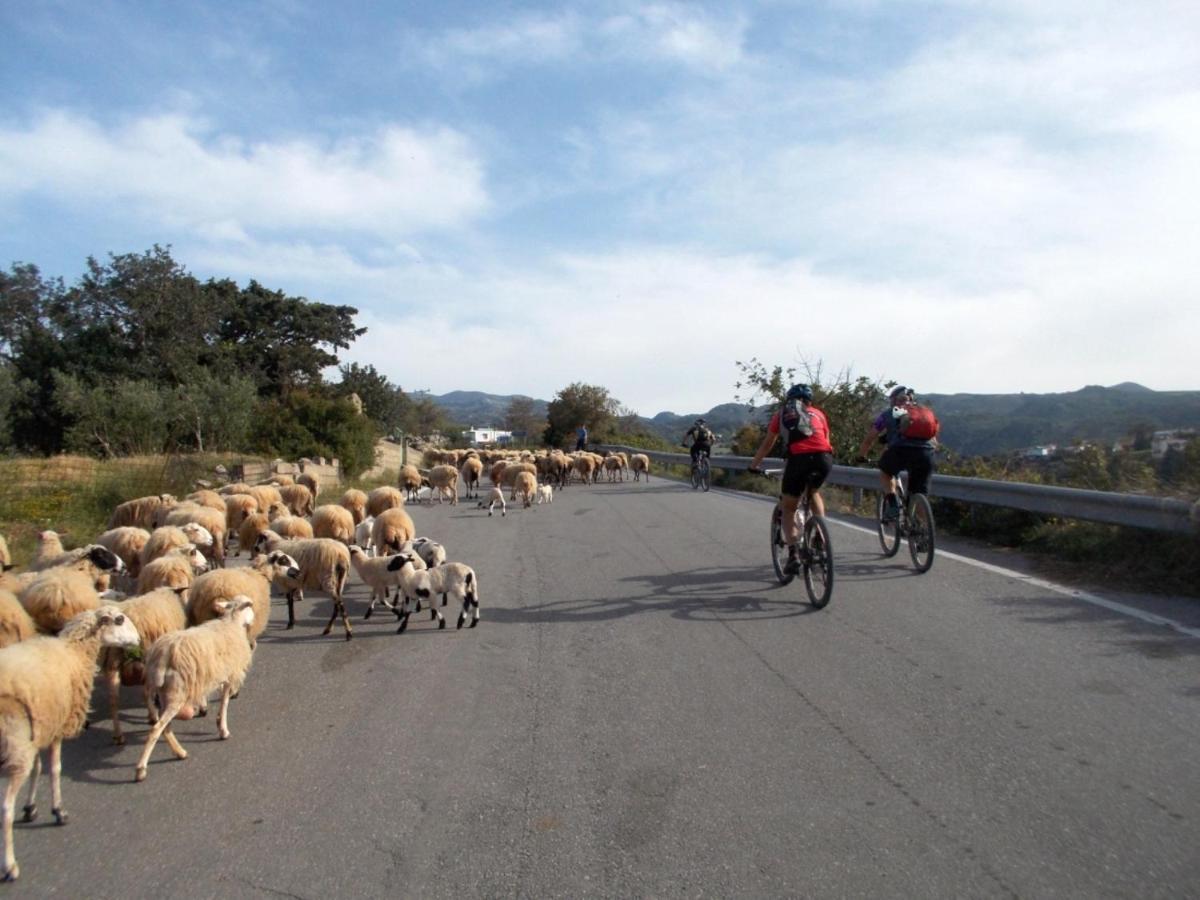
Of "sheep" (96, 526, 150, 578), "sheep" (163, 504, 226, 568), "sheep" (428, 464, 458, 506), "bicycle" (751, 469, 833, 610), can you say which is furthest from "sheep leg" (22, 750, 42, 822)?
"sheep" (428, 464, 458, 506)

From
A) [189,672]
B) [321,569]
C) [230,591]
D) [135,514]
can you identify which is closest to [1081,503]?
Result: [321,569]

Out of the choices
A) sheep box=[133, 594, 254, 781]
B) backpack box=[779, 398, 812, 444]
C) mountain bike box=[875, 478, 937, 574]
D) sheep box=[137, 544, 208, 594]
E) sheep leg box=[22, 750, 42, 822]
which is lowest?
sheep leg box=[22, 750, 42, 822]

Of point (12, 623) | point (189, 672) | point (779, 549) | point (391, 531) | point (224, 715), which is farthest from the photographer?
point (391, 531)

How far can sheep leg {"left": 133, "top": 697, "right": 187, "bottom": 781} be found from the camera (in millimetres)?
4668

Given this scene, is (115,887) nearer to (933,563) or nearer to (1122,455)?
→ (933,563)

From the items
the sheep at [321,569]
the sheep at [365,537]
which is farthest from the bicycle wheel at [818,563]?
the sheep at [365,537]

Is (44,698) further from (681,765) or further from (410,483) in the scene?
(410,483)

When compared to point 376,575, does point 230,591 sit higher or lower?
higher

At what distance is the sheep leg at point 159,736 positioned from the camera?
184 inches

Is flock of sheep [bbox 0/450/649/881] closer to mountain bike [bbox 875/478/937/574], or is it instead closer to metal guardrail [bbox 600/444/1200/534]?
mountain bike [bbox 875/478/937/574]

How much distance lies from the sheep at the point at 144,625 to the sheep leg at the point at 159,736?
0.82 ft

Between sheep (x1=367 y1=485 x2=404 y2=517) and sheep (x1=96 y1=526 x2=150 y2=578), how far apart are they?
14.2ft

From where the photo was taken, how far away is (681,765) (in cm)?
455

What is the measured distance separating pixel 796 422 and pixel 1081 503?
383cm
